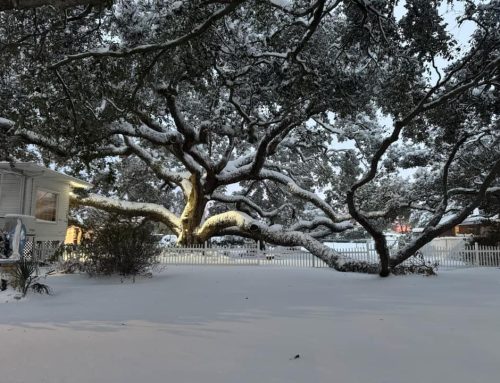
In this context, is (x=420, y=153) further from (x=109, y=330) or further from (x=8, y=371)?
(x=8, y=371)

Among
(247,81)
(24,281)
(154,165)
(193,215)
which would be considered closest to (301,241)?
(193,215)

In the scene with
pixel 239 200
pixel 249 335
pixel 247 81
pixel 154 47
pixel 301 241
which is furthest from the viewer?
pixel 239 200

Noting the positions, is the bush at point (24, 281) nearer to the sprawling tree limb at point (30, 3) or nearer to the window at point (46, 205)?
the sprawling tree limb at point (30, 3)

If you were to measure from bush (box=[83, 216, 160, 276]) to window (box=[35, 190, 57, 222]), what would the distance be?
6.61 metres

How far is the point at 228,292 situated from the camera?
A: 8.28 meters

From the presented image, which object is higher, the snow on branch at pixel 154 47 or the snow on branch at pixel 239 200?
the snow on branch at pixel 154 47

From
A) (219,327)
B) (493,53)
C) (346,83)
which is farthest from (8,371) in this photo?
(493,53)

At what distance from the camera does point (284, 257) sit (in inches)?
626

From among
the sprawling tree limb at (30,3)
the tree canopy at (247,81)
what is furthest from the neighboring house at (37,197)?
the sprawling tree limb at (30,3)

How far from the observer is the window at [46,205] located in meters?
15.8

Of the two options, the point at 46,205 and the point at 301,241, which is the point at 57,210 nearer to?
the point at 46,205

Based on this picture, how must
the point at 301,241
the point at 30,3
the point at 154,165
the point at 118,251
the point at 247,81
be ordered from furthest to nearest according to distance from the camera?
1. the point at 154,165
2. the point at 301,241
3. the point at 247,81
4. the point at 118,251
5. the point at 30,3

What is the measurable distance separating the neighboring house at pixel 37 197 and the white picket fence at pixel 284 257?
174 inches

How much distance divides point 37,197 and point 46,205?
874 mm
